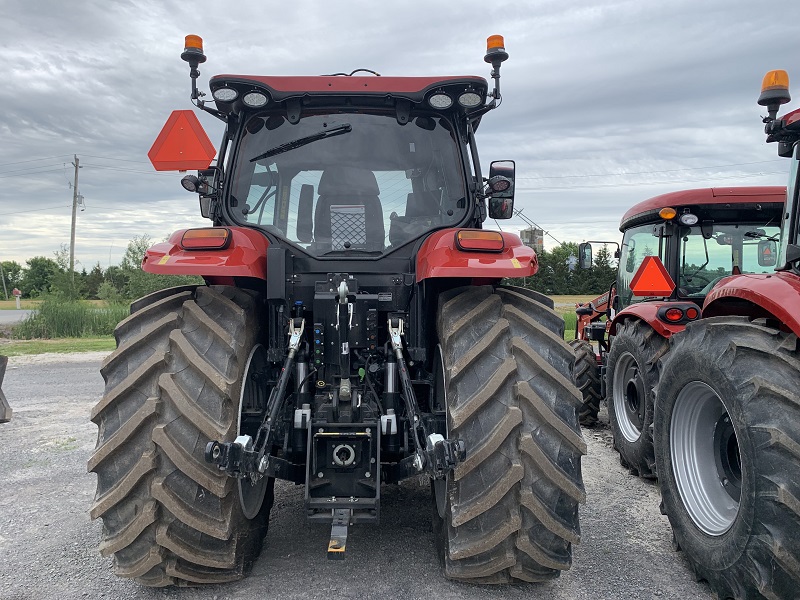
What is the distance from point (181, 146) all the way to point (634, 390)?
396 centimetres

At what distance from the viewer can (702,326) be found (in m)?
3.01

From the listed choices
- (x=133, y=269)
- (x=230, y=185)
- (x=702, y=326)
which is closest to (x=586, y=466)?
(x=702, y=326)

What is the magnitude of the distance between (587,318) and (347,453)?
5.89 m

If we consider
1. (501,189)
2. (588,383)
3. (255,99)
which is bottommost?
(588,383)

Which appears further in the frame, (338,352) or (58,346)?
(58,346)

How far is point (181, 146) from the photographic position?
11.7 feet

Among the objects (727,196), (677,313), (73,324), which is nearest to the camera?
(677,313)

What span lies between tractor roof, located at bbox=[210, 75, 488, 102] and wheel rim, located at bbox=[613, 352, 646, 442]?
2800mm

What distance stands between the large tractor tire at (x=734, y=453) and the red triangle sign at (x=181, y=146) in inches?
112

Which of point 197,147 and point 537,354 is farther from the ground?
point 197,147

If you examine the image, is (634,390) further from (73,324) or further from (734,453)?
(73,324)

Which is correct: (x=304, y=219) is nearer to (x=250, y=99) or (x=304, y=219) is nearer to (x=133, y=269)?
(x=250, y=99)

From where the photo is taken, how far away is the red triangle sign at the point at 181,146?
139 inches

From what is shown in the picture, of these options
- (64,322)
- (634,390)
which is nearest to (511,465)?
(634,390)
